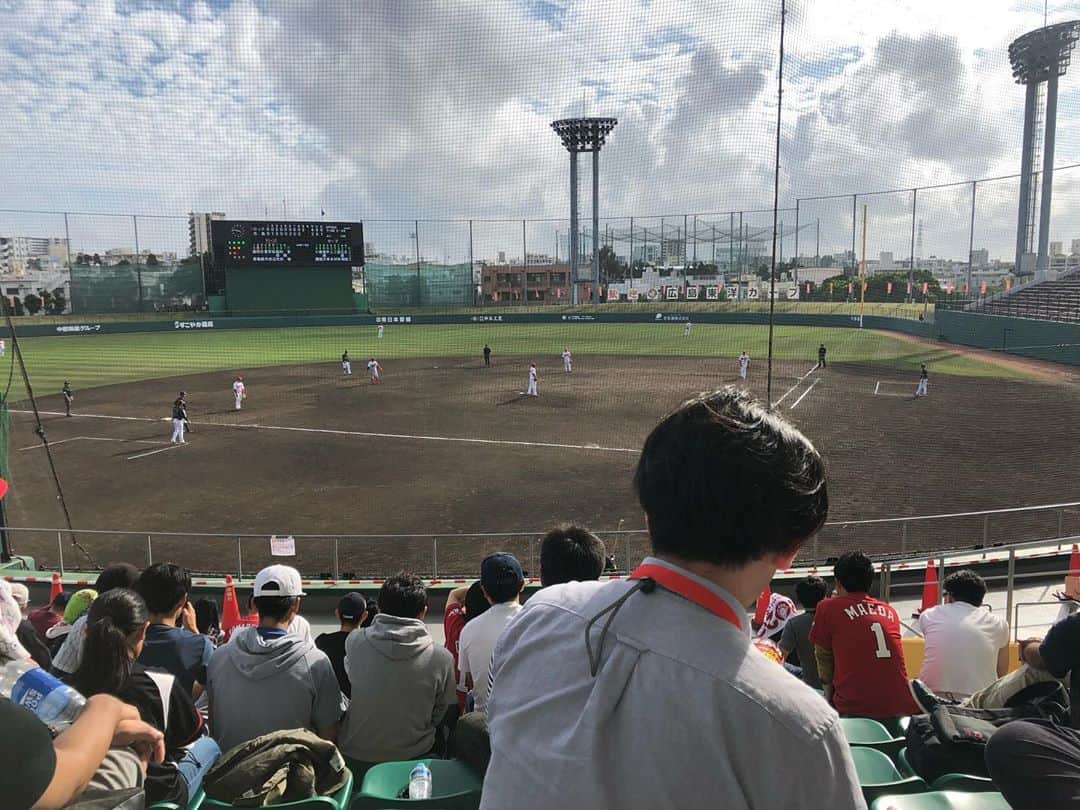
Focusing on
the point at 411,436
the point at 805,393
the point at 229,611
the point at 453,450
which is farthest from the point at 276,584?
the point at 805,393

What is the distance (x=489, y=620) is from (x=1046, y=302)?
30.1m

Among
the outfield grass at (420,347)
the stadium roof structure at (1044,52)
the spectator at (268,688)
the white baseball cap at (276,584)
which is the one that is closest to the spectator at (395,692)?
the spectator at (268,688)

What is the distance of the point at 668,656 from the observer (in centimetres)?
96

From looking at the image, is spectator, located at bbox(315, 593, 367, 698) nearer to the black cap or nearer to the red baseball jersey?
the black cap

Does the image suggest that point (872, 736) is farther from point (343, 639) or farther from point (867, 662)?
point (343, 639)

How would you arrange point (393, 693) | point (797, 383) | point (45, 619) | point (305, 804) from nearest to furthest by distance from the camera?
point (305, 804), point (393, 693), point (45, 619), point (797, 383)

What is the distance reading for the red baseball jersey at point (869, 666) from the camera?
11.0 feet

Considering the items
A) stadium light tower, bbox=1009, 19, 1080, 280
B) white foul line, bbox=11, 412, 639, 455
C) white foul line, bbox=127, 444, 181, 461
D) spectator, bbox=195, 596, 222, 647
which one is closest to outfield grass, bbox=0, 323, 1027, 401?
stadium light tower, bbox=1009, 19, 1080, 280

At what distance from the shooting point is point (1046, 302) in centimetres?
2714

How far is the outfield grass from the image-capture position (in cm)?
3194

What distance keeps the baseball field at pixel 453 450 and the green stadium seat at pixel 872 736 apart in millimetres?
4762

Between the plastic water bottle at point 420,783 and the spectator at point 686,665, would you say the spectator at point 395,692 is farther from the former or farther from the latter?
the spectator at point 686,665

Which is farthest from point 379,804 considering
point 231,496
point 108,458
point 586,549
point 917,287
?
point 917,287

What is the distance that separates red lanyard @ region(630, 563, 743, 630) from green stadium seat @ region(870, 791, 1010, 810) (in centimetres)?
142
